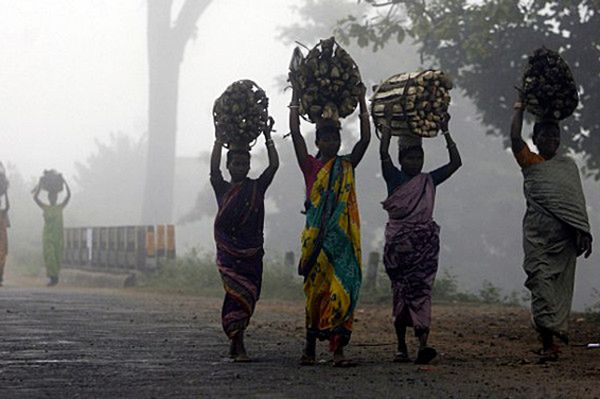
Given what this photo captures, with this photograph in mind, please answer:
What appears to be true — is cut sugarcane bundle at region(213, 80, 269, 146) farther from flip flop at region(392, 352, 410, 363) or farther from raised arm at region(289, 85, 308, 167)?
flip flop at region(392, 352, 410, 363)

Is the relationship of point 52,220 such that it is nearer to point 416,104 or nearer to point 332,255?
point 416,104

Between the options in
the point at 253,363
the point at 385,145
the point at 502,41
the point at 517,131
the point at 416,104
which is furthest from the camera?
the point at 502,41

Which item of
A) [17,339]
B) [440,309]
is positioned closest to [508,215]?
[440,309]

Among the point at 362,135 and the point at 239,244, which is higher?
the point at 362,135

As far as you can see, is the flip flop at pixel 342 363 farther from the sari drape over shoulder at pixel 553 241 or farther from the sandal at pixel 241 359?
the sari drape over shoulder at pixel 553 241

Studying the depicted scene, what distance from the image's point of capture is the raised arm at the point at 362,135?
8.84 m

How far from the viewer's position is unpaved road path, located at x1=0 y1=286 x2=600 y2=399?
7121mm

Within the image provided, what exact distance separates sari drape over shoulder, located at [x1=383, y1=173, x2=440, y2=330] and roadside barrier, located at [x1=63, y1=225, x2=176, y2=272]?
58.4ft

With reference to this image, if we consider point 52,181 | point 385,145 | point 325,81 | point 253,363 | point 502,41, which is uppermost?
point 502,41

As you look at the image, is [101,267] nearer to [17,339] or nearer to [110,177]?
[17,339]

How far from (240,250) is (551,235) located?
2.59 m

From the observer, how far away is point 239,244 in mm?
9125

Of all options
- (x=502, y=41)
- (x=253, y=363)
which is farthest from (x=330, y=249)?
(x=502, y=41)

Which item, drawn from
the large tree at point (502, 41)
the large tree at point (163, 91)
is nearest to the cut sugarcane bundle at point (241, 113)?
the large tree at point (502, 41)
